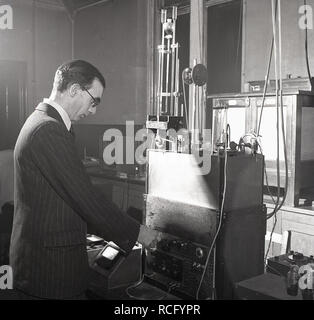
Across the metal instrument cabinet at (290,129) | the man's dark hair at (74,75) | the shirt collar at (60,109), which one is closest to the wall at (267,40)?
the metal instrument cabinet at (290,129)

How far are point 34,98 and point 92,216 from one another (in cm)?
491

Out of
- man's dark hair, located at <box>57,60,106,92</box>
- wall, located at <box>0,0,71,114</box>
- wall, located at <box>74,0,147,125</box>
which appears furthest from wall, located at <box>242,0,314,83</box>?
wall, located at <box>0,0,71,114</box>

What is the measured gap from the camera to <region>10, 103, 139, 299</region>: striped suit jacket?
1.68m

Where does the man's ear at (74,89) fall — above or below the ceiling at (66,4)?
below

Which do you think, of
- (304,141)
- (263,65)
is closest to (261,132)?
(304,141)

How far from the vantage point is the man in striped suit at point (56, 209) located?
1.68m

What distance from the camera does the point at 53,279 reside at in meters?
1.75

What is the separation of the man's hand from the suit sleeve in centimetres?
42

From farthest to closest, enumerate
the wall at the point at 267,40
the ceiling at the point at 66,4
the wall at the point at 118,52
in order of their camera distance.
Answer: the ceiling at the point at 66,4 < the wall at the point at 118,52 < the wall at the point at 267,40

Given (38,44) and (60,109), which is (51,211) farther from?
(38,44)

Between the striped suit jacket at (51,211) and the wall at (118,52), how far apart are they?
3647 millimetres

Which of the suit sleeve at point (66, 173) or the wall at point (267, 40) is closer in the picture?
the suit sleeve at point (66, 173)

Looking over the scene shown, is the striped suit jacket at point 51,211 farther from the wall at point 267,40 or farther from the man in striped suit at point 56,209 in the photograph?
the wall at point 267,40

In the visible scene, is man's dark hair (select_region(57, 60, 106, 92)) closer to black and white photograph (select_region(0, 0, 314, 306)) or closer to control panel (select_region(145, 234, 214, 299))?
black and white photograph (select_region(0, 0, 314, 306))
